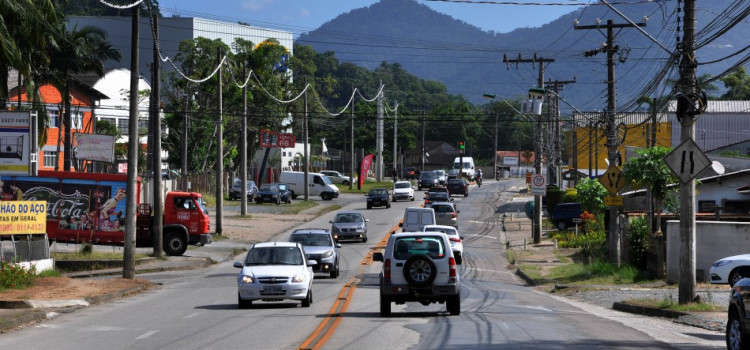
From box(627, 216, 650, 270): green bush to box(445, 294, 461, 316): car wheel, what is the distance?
47.6 feet

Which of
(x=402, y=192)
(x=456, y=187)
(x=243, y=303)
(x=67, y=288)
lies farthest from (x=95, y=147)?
(x=456, y=187)

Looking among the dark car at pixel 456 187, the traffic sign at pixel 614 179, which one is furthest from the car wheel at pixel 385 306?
the dark car at pixel 456 187

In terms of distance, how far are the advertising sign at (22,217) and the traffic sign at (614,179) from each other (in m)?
18.5

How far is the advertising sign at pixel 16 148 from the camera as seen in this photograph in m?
29.8

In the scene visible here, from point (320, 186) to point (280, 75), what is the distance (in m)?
16.3

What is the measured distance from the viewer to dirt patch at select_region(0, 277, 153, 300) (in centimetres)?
2425

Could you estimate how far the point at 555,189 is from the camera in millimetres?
67375

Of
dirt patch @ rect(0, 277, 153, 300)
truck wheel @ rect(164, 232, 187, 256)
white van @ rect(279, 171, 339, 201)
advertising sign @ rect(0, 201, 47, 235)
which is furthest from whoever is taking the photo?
white van @ rect(279, 171, 339, 201)

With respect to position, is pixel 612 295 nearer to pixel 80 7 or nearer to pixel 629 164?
pixel 629 164

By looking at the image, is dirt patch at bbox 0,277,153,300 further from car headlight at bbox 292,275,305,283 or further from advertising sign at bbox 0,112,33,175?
car headlight at bbox 292,275,305,283

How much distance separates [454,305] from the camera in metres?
20.6

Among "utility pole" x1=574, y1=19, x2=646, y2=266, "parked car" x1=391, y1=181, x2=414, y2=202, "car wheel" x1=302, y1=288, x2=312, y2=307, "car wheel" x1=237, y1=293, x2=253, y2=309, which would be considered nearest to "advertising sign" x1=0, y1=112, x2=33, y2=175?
"car wheel" x1=237, y1=293, x2=253, y2=309

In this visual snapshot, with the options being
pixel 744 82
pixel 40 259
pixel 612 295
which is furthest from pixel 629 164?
pixel 744 82

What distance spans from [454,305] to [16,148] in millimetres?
16429
